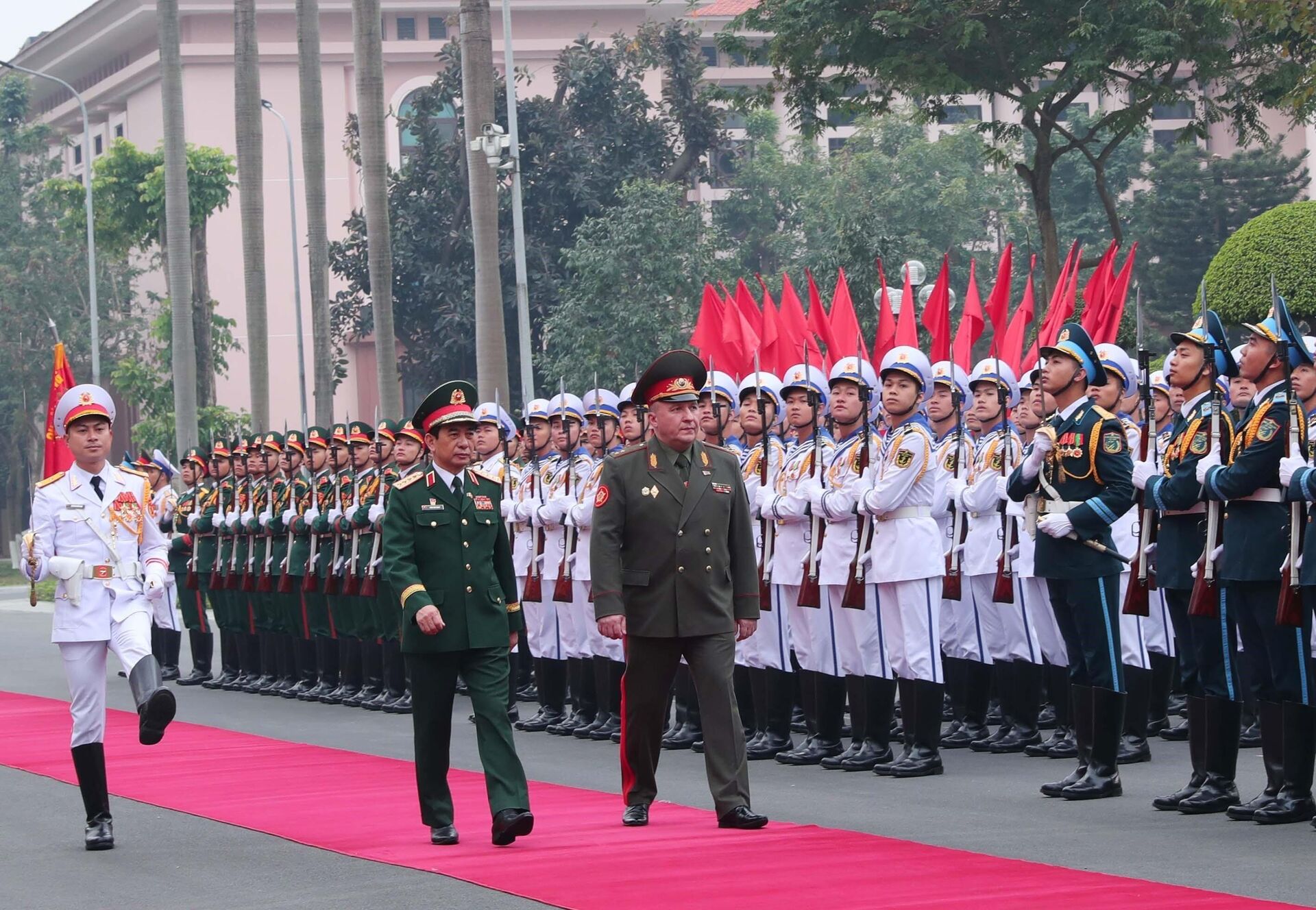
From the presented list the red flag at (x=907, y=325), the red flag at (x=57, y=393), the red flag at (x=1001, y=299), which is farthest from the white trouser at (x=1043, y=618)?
the red flag at (x=57, y=393)

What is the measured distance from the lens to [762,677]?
11.1 metres

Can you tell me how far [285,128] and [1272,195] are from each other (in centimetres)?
2312

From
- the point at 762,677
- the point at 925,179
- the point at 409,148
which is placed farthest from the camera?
the point at 409,148

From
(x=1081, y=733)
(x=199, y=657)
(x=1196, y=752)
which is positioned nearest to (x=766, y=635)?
(x=1081, y=733)

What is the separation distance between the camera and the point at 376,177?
25422 mm

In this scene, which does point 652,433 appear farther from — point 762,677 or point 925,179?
point 925,179

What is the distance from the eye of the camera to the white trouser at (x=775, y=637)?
36.1 ft

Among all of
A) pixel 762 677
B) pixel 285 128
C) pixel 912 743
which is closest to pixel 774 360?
pixel 762 677

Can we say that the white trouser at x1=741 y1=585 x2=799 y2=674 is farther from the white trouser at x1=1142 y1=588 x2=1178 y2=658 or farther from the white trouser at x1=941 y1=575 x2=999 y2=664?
the white trouser at x1=1142 y1=588 x2=1178 y2=658

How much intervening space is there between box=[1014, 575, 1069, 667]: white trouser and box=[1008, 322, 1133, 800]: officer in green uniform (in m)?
1.75

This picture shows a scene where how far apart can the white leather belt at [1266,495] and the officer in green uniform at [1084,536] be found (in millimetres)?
719

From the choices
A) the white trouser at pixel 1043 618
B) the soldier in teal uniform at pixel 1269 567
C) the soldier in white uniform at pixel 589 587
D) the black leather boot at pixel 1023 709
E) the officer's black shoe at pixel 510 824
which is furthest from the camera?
the soldier in white uniform at pixel 589 587

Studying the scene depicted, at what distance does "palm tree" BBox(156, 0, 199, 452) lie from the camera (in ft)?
101

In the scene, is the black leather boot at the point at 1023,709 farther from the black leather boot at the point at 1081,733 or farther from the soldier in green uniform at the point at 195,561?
the soldier in green uniform at the point at 195,561
